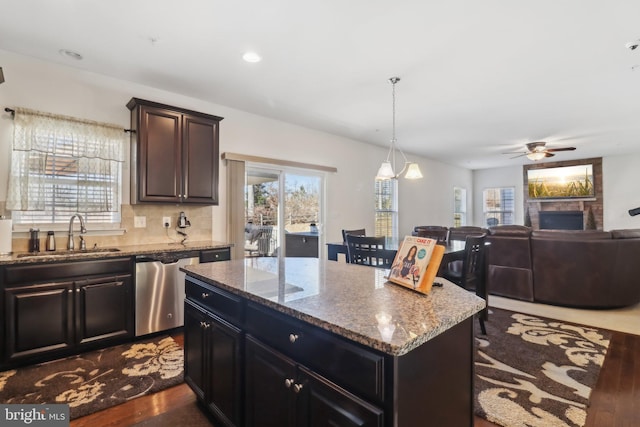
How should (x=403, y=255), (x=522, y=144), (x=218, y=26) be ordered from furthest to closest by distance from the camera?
(x=522, y=144) → (x=218, y=26) → (x=403, y=255)

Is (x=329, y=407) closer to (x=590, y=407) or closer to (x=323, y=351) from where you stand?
(x=323, y=351)

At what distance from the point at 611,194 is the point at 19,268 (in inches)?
436

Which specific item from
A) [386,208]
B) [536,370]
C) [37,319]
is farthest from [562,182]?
[37,319]

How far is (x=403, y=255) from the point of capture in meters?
1.55

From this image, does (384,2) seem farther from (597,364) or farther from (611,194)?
(611,194)

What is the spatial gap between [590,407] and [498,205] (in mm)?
8636

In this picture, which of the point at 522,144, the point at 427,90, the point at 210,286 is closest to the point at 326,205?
the point at 427,90

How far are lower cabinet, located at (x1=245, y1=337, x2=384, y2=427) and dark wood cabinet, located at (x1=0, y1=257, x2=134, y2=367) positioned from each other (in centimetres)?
205

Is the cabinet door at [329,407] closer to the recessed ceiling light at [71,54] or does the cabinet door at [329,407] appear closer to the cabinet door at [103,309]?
the cabinet door at [103,309]

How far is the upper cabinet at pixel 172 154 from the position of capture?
3.21 m

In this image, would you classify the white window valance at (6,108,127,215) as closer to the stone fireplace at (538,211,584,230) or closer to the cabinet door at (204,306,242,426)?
the cabinet door at (204,306,242,426)

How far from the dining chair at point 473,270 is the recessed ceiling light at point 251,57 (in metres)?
2.58

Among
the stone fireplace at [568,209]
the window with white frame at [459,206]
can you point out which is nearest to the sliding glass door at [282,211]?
the window with white frame at [459,206]

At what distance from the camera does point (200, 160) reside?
142 inches
